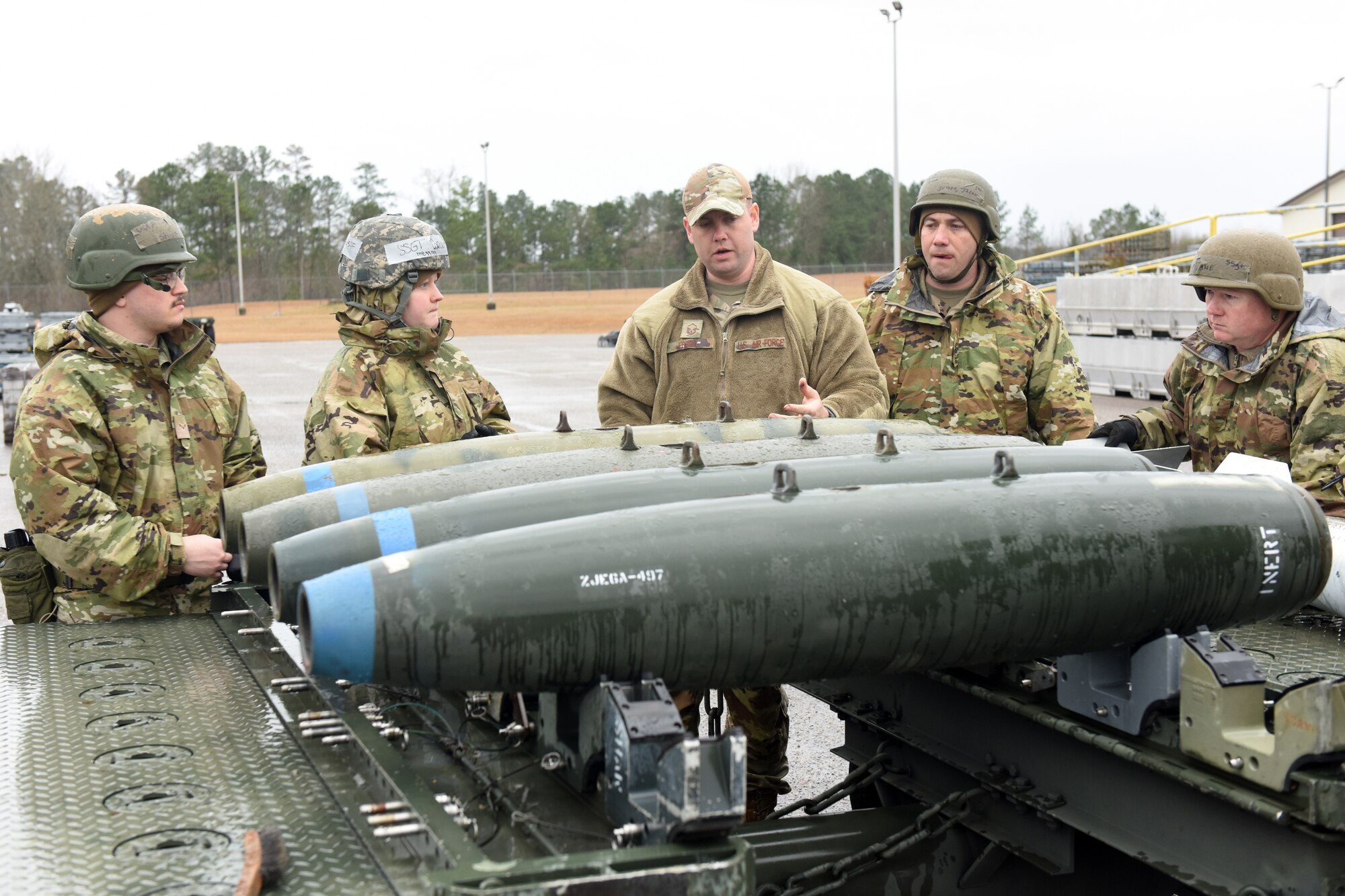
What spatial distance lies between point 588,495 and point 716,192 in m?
2.12

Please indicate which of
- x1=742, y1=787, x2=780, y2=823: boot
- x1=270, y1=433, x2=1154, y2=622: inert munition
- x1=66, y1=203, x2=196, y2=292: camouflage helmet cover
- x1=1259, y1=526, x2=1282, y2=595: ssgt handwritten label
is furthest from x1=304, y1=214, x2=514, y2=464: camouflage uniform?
x1=1259, y1=526, x2=1282, y2=595: ssgt handwritten label

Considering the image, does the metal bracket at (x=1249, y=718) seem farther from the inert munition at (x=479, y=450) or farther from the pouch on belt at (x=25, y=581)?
the pouch on belt at (x=25, y=581)

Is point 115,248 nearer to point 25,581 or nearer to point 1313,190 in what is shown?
point 25,581

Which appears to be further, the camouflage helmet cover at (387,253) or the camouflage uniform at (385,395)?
the camouflage helmet cover at (387,253)

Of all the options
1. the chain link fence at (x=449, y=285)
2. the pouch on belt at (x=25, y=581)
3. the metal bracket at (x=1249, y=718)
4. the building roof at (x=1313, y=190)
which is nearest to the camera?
the metal bracket at (x=1249, y=718)

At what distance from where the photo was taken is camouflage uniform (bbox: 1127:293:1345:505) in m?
4.57

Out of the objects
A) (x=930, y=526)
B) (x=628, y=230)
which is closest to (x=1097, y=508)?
(x=930, y=526)

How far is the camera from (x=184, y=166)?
3189 inches

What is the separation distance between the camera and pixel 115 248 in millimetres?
4281

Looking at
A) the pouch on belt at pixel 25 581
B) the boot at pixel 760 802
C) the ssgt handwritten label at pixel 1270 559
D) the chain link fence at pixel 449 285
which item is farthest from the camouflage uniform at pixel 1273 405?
the chain link fence at pixel 449 285

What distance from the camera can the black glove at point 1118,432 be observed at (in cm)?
500

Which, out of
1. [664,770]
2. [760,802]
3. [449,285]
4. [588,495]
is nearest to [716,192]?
[588,495]

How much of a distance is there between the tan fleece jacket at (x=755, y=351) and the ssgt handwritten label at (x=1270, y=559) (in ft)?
6.72

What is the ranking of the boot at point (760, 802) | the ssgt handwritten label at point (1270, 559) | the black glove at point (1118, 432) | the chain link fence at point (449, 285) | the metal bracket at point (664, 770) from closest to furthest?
the metal bracket at point (664, 770) → the ssgt handwritten label at point (1270, 559) → the black glove at point (1118, 432) → the boot at point (760, 802) → the chain link fence at point (449, 285)
